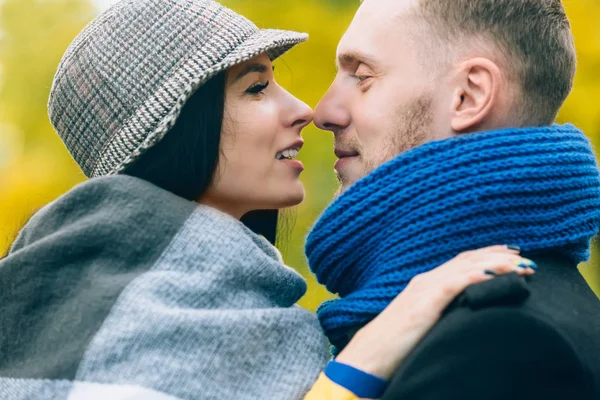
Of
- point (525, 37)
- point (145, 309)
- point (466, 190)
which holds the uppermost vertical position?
point (525, 37)

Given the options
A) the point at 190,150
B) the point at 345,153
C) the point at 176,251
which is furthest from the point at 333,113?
the point at 176,251

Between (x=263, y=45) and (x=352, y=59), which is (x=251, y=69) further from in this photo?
(x=352, y=59)

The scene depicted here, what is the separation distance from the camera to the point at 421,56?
216 cm

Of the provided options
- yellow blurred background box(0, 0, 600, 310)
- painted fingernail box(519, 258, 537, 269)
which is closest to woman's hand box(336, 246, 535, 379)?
painted fingernail box(519, 258, 537, 269)

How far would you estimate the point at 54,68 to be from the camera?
648cm

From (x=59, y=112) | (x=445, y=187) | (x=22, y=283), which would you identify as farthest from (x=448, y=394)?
(x=59, y=112)

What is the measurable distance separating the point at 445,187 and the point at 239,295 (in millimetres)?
531

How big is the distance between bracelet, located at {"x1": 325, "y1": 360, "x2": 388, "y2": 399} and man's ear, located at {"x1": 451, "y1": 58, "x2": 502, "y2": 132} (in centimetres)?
69

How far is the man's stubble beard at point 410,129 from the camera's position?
83.0 inches

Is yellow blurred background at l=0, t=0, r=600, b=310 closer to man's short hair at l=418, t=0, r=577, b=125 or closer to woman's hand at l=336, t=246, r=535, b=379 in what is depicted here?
man's short hair at l=418, t=0, r=577, b=125

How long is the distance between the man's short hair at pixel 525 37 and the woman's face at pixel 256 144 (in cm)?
47

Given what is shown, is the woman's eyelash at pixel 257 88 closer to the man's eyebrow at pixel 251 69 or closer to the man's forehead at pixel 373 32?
the man's eyebrow at pixel 251 69

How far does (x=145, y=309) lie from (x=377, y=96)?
84cm

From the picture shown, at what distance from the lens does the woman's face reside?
2.24 metres
